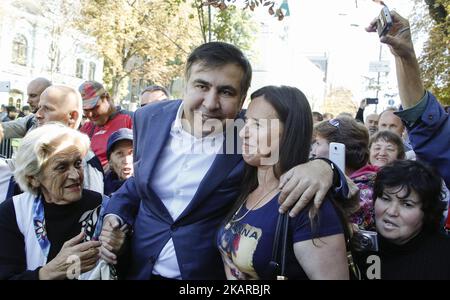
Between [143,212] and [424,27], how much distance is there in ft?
47.7

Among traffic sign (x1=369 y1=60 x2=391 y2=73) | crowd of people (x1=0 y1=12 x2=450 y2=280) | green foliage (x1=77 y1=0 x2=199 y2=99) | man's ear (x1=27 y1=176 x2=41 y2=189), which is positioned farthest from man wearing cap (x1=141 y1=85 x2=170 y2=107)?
green foliage (x1=77 y1=0 x2=199 y2=99)

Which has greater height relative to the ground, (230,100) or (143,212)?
(230,100)

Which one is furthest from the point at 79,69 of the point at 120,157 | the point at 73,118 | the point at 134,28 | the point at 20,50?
the point at 120,157

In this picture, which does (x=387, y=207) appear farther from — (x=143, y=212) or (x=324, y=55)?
(x=324, y=55)

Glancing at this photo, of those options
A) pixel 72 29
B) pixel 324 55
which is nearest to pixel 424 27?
pixel 72 29

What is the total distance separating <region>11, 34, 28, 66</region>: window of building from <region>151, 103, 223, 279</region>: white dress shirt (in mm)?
32545

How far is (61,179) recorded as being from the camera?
250 cm

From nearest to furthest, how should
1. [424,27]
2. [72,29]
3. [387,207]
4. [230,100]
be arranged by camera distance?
[230,100] → [387,207] → [424,27] → [72,29]

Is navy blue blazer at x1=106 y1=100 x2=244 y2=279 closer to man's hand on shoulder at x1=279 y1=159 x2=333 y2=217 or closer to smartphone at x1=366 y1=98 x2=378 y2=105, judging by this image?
man's hand on shoulder at x1=279 y1=159 x2=333 y2=217

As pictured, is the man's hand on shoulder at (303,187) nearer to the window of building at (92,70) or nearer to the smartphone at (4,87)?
the smartphone at (4,87)

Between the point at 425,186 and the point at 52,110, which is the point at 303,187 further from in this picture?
the point at 52,110
